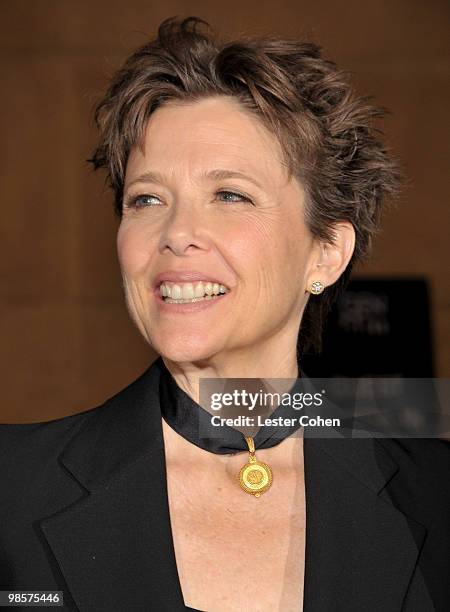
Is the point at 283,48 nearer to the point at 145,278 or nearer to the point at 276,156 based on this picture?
the point at 276,156

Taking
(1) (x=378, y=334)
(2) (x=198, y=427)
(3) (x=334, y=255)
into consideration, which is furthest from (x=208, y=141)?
(1) (x=378, y=334)

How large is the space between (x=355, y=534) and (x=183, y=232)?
566 millimetres

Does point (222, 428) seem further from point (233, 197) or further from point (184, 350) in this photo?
point (233, 197)

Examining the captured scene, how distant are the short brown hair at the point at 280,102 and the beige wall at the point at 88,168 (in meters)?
1.60

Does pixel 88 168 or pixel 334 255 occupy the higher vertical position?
pixel 88 168

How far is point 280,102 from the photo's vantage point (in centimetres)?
183

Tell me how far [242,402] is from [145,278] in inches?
11.0

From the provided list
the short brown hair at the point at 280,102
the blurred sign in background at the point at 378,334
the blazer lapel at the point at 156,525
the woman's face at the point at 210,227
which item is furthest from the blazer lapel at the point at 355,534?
the blurred sign in background at the point at 378,334

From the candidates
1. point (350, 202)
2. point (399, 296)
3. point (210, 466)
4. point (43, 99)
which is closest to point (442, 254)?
point (399, 296)

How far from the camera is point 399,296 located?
3.61m

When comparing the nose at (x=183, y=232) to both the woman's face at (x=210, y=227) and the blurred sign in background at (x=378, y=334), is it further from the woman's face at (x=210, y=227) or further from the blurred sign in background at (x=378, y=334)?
the blurred sign in background at (x=378, y=334)

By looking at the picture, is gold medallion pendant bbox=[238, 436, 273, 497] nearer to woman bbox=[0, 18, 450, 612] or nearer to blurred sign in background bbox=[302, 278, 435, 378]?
woman bbox=[0, 18, 450, 612]

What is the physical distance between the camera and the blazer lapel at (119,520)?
1.63m

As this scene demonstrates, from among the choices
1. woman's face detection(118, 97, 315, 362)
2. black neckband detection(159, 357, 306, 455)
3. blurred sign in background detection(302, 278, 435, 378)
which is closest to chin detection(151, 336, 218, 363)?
woman's face detection(118, 97, 315, 362)
